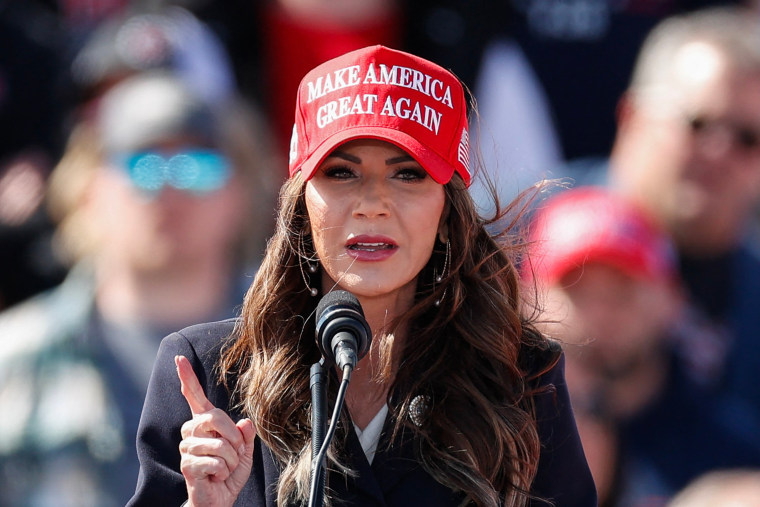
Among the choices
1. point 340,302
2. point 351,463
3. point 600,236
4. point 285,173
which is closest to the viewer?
point 340,302

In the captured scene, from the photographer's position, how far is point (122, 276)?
16.5ft

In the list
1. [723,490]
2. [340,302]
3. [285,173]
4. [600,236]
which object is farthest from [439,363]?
[285,173]

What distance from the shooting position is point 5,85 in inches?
215

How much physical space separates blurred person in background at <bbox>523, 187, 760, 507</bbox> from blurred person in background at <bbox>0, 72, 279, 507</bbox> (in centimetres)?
127

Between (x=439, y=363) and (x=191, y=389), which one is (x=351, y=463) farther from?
(x=191, y=389)

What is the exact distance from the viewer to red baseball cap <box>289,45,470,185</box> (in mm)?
2584

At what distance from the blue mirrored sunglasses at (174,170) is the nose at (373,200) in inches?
99.6

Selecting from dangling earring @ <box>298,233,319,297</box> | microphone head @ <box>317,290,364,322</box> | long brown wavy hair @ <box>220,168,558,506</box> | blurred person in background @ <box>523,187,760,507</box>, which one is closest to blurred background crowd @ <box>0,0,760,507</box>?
blurred person in background @ <box>523,187,760,507</box>

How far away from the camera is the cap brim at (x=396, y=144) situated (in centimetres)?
256

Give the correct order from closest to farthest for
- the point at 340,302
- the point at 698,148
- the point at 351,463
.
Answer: the point at 340,302 < the point at 351,463 < the point at 698,148

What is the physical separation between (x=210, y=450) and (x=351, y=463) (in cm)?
40

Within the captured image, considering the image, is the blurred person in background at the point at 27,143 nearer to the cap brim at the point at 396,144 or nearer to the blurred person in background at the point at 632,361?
the blurred person in background at the point at 632,361

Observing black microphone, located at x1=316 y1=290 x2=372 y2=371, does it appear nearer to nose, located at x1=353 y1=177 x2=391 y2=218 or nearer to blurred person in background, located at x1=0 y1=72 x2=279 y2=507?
nose, located at x1=353 y1=177 x2=391 y2=218

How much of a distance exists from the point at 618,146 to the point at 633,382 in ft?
3.60
